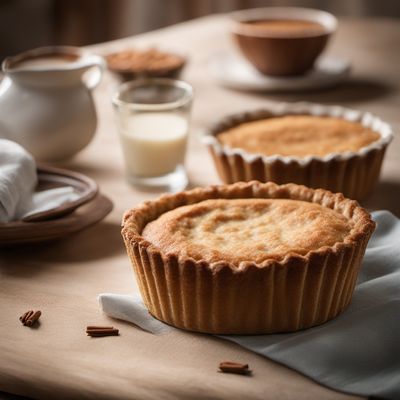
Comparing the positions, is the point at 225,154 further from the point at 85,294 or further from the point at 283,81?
the point at 283,81

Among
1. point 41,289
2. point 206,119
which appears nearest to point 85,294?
point 41,289

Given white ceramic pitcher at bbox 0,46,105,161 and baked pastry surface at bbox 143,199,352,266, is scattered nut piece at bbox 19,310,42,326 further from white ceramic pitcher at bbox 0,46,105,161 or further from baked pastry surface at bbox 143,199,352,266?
white ceramic pitcher at bbox 0,46,105,161

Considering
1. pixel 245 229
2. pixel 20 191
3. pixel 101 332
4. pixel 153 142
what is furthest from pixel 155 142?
pixel 101 332

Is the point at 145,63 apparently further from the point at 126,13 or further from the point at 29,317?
the point at 126,13

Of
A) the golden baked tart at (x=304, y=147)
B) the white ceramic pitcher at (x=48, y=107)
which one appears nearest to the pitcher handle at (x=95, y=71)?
the white ceramic pitcher at (x=48, y=107)

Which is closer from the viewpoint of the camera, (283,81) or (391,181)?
(391,181)

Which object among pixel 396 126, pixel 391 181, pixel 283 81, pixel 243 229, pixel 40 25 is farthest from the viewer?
pixel 40 25

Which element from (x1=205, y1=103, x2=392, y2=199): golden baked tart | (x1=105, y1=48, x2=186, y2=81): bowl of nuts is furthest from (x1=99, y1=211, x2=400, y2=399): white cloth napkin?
(x1=105, y1=48, x2=186, y2=81): bowl of nuts

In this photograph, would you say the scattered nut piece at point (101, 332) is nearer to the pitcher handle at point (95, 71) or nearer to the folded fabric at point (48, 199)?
the folded fabric at point (48, 199)
